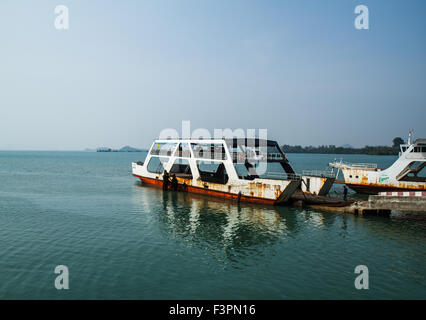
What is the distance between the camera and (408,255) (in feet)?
49.5

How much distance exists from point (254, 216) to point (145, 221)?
8612 mm

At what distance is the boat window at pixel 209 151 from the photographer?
102ft

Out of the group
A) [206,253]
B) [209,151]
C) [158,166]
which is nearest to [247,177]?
[209,151]

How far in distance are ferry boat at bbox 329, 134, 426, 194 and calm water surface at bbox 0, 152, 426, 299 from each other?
12.6 metres

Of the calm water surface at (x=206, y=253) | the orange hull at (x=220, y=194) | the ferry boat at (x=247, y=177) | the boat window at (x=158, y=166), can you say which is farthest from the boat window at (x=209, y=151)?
the boat window at (x=158, y=166)

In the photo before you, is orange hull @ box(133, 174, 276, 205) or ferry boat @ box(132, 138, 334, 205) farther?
orange hull @ box(133, 174, 276, 205)

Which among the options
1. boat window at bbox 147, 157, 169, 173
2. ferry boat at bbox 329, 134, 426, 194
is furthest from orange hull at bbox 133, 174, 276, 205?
ferry boat at bbox 329, 134, 426, 194

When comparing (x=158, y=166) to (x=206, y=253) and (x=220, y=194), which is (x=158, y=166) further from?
(x=206, y=253)

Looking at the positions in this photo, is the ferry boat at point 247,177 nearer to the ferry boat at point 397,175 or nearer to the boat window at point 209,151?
the boat window at point 209,151

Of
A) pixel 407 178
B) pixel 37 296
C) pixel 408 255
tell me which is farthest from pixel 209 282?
pixel 407 178

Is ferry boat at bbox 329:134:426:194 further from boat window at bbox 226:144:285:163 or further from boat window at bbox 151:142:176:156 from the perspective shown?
boat window at bbox 151:142:176:156

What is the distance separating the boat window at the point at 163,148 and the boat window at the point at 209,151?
14.3 feet

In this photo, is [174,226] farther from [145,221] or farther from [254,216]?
[254,216]

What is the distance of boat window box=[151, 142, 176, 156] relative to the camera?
3922cm
